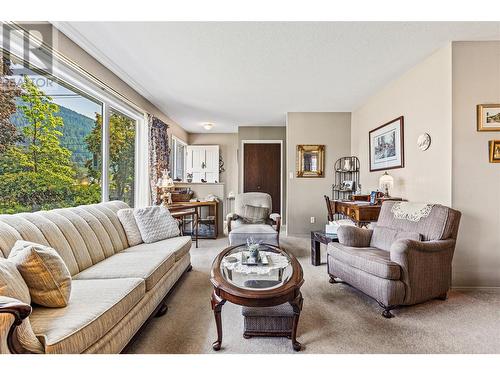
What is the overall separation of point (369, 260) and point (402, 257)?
9.9 inches

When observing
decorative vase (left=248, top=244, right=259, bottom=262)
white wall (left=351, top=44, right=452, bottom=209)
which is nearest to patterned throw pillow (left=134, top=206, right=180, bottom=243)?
decorative vase (left=248, top=244, right=259, bottom=262)

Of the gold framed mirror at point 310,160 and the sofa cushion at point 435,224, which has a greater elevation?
the gold framed mirror at point 310,160

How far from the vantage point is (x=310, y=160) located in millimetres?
4664

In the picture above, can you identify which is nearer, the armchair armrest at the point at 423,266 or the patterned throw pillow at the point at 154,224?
the armchair armrest at the point at 423,266

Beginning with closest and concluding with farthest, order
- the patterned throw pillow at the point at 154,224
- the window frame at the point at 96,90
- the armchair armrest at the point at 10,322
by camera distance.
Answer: the armchair armrest at the point at 10,322 < the window frame at the point at 96,90 < the patterned throw pillow at the point at 154,224

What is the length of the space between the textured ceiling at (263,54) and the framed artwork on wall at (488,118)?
2.29ft

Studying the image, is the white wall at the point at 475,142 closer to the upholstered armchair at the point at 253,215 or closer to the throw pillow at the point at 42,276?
the upholstered armchair at the point at 253,215

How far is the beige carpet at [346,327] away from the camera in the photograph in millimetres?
1541

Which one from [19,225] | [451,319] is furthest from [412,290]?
[19,225]

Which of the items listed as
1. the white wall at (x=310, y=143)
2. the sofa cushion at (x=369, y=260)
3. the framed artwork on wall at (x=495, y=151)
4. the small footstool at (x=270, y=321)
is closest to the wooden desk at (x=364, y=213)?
the sofa cushion at (x=369, y=260)

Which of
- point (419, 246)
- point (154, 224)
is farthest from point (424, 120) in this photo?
point (154, 224)

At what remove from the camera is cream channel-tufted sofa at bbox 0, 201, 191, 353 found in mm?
1056
